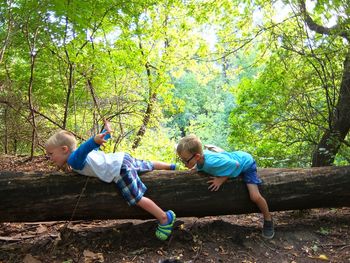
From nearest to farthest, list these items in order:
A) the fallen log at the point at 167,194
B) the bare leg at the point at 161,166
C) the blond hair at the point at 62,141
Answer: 1. the blond hair at the point at 62,141
2. the fallen log at the point at 167,194
3. the bare leg at the point at 161,166

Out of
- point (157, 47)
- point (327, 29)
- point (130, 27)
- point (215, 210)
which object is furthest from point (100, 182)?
point (157, 47)

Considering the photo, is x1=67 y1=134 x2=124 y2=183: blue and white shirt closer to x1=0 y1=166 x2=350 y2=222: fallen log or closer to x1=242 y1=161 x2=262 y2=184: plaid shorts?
x1=0 y1=166 x2=350 y2=222: fallen log

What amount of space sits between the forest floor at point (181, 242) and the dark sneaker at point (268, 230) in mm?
62

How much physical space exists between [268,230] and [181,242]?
109cm

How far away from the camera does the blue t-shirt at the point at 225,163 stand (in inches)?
147

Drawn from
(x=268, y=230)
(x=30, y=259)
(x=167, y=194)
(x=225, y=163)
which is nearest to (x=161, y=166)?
(x=167, y=194)

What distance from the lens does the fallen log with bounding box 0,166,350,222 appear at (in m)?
3.65

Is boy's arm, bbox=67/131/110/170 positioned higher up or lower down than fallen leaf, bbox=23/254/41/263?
higher up

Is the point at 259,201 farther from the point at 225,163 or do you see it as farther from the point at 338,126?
the point at 338,126

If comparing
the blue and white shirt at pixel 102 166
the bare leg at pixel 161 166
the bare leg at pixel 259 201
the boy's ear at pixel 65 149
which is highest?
the boy's ear at pixel 65 149

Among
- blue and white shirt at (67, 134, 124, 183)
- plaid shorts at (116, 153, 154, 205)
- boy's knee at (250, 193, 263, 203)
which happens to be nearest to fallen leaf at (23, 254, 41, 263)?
blue and white shirt at (67, 134, 124, 183)

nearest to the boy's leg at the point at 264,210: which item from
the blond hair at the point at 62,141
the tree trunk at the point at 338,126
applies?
the tree trunk at the point at 338,126

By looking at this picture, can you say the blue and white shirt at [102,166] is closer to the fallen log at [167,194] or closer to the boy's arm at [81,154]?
the boy's arm at [81,154]

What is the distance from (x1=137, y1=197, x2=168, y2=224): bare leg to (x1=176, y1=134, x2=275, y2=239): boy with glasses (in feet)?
1.94
